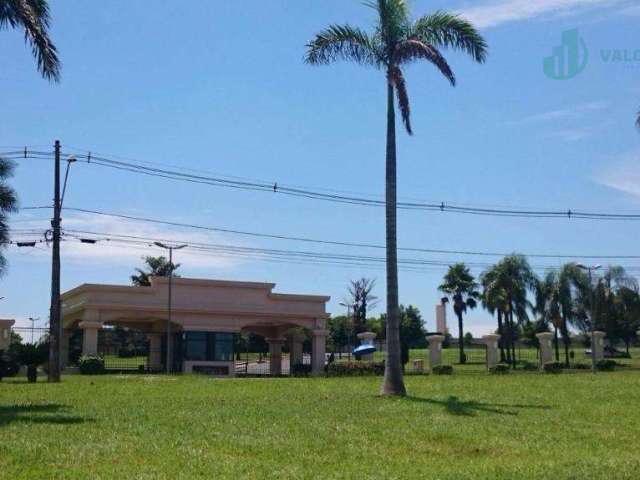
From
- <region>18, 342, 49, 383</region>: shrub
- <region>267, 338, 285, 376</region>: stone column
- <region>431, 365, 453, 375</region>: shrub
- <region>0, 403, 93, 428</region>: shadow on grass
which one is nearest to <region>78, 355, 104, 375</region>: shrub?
<region>18, 342, 49, 383</region>: shrub

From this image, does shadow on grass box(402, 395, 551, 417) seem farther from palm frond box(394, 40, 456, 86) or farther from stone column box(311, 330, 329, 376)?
stone column box(311, 330, 329, 376)

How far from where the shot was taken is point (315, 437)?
1499 centimetres

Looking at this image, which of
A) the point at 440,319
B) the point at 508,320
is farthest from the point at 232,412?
the point at 440,319

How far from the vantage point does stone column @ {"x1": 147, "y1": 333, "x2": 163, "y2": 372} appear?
58.6m

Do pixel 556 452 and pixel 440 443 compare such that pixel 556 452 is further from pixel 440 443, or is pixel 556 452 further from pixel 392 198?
pixel 392 198

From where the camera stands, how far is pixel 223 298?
2112 inches

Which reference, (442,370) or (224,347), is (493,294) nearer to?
(442,370)

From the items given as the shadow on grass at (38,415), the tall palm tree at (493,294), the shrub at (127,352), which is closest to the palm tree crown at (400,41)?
the shadow on grass at (38,415)

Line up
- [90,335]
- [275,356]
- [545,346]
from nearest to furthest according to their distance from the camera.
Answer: [90,335]
[545,346]
[275,356]

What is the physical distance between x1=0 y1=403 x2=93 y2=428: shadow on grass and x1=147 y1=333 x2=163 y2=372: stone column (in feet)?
126

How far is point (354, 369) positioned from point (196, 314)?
11298mm

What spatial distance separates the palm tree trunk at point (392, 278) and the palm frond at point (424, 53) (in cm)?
87

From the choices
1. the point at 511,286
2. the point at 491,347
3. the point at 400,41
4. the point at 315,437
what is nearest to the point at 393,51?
the point at 400,41

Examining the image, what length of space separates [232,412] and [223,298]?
35019mm
